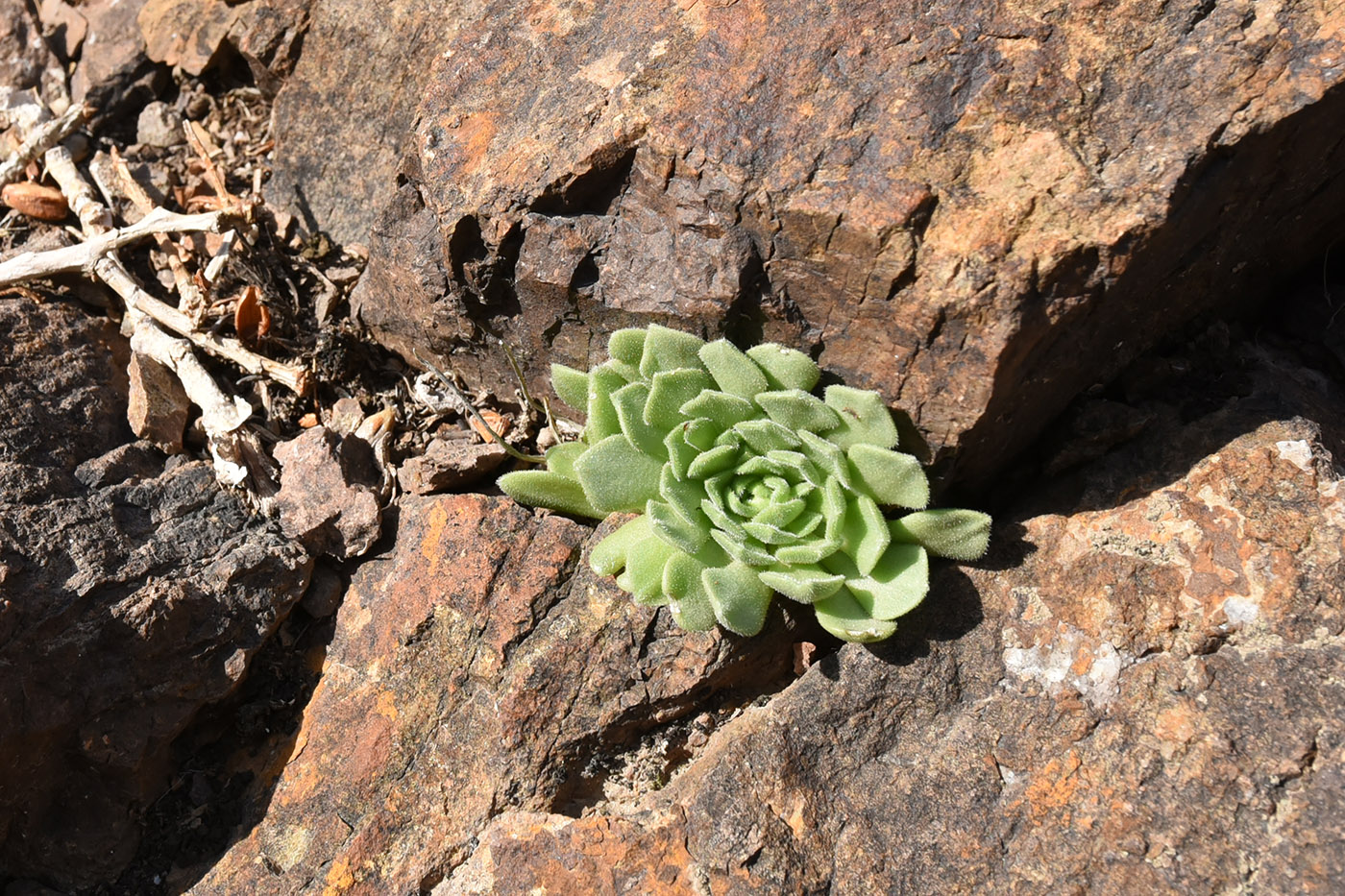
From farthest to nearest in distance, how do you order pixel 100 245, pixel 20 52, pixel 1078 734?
pixel 20 52 < pixel 100 245 < pixel 1078 734

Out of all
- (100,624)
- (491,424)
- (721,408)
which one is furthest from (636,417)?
(100,624)

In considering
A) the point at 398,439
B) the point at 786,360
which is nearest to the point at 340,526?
the point at 398,439

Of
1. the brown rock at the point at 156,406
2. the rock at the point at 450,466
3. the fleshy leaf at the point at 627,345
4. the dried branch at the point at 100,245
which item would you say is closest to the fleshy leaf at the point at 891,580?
the fleshy leaf at the point at 627,345

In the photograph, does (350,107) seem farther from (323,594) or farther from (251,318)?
(323,594)

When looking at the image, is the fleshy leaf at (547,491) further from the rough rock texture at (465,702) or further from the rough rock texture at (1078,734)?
the rough rock texture at (1078,734)

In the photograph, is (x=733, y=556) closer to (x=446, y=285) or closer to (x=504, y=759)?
(x=504, y=759)

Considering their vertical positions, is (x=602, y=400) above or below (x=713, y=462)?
above
